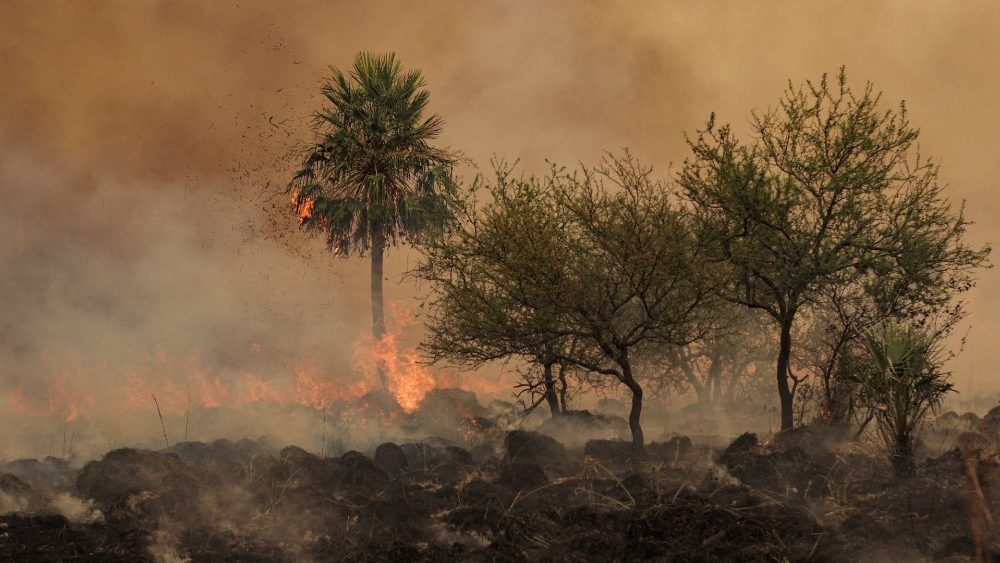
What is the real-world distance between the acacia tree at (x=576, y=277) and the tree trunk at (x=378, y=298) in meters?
14.0

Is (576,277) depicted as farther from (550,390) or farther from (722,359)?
(722,359)

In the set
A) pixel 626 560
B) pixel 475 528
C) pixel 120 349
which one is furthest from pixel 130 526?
pixel 120 349

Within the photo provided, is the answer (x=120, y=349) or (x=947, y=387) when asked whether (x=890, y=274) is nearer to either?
(x=947, y=387)

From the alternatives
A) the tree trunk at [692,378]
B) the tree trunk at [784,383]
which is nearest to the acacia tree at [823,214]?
the tree trunk at [784,383]

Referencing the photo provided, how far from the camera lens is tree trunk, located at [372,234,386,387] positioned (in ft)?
114

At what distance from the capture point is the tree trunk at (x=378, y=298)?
34.8 m

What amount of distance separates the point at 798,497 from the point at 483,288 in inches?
336

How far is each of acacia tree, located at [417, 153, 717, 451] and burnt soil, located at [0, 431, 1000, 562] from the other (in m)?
2.66

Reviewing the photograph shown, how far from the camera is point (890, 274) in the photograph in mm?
21594

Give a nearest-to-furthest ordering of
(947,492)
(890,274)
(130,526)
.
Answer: (947,492) → (130,526) → (890,274)

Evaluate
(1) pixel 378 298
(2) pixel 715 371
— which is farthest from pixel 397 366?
(2) pixel 715 371

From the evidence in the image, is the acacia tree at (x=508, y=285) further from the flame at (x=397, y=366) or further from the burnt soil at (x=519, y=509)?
the flame at (x=397, y=366)

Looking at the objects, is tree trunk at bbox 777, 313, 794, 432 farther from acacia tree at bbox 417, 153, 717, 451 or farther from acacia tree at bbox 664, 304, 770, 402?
acacia tree at bbox 664, 304, 770, 402

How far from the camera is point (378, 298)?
35.2 metres
